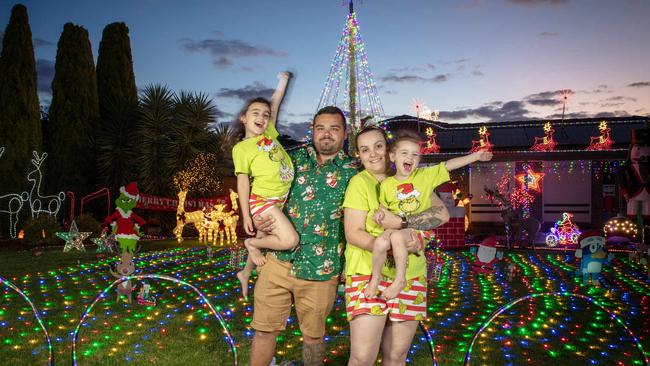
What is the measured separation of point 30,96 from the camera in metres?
19.7

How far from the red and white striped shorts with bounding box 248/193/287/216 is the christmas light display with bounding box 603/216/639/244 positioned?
625 inches

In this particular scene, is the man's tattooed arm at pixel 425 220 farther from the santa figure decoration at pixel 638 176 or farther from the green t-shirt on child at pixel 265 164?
the santa figure decoration at pixel 638 176

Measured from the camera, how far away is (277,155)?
377 cm

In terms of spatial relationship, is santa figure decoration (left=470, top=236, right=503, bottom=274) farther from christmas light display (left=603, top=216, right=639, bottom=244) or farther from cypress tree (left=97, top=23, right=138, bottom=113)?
cypress tree (left=97, top=23, right=138, bottom=113)

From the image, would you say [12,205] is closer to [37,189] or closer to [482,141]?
[37,189]

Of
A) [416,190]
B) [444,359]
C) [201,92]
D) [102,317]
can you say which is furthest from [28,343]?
[201,92]

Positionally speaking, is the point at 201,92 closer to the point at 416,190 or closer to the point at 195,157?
the point at 195,157

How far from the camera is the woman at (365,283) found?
3.09 m

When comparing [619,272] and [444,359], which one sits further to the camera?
[619,272]

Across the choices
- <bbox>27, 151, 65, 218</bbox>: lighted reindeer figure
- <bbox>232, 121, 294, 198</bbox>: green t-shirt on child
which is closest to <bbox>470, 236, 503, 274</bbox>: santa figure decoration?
<bbox>232, 121, 294, 198</bbox>: green t-shirt on child

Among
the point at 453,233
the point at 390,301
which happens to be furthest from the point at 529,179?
the point at 390,301

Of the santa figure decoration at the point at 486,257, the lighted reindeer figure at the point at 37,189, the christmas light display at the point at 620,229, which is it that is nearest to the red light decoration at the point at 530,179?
the christmas light display at the point at 620,229

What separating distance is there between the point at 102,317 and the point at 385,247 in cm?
500

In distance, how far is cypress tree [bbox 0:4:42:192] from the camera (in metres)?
18.9
